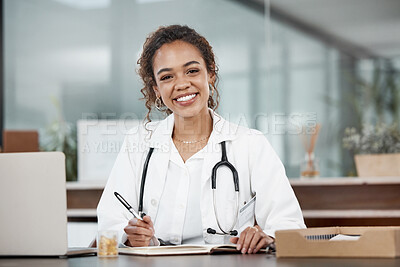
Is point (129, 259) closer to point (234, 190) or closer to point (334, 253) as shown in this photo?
point (334, 253)

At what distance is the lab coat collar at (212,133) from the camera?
7.15ft

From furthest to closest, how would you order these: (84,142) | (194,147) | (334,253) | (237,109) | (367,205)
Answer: (237,109), (84,142), (367,205), (194,147), (334,253)

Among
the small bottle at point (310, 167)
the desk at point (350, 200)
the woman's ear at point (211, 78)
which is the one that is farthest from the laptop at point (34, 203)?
the small bottle at point (310, 167)

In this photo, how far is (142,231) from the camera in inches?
70.1

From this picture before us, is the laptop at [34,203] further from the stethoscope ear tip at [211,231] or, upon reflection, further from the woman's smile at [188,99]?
the woman's smile at [188,99]

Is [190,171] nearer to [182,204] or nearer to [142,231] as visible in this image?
[182,204]

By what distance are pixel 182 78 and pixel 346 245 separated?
1139mm

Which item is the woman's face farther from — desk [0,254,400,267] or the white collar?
desk [0,254,400,267]

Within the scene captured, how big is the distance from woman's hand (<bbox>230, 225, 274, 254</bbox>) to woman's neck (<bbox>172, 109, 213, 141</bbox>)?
28.8 inches

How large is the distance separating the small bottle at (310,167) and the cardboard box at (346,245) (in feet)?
7.13

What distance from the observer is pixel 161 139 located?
2258 millimetres

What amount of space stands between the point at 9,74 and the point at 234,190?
126 inches

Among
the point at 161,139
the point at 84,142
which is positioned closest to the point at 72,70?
the point at 84,142

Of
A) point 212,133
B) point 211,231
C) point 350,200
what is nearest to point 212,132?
point 212,133
